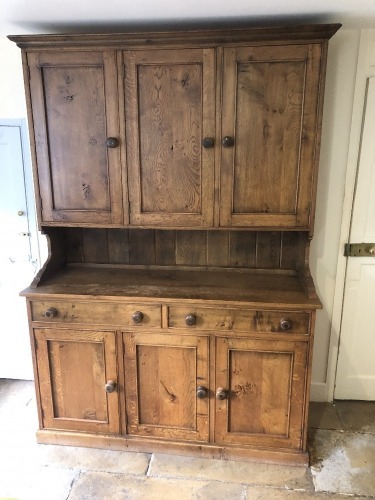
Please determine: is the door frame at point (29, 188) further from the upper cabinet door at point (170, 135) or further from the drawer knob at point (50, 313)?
the upper cabinet door at point (170, 135)

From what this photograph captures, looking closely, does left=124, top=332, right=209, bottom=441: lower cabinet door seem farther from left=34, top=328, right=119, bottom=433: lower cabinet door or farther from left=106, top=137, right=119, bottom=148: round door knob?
left=106, top=137, right=119, bottom=148: round door knob

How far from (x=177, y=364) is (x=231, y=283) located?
485 millimetres

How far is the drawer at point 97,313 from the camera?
1.86 meters

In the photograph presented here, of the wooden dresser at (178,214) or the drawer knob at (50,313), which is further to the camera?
the drawer knob at (50,313)

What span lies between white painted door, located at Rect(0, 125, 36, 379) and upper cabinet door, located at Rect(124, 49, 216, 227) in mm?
820

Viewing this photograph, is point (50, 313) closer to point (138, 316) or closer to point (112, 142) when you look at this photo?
point (138, 316)

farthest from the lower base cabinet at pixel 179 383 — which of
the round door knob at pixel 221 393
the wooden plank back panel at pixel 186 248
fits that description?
the wooden plank back panel at pixel 186 248

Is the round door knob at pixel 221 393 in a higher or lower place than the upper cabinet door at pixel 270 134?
lower

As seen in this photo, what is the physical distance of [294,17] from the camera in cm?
173

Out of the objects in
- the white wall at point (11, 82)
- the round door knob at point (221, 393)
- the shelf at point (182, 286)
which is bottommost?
the round door knob at point (221, 393)

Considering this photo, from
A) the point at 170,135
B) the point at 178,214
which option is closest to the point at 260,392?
the point at 178,214

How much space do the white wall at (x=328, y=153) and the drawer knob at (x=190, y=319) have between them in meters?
0.82

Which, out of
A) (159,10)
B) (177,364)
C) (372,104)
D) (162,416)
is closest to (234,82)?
(159,10)

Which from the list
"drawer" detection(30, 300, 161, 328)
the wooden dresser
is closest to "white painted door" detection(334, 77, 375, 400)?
the wooden dresser
